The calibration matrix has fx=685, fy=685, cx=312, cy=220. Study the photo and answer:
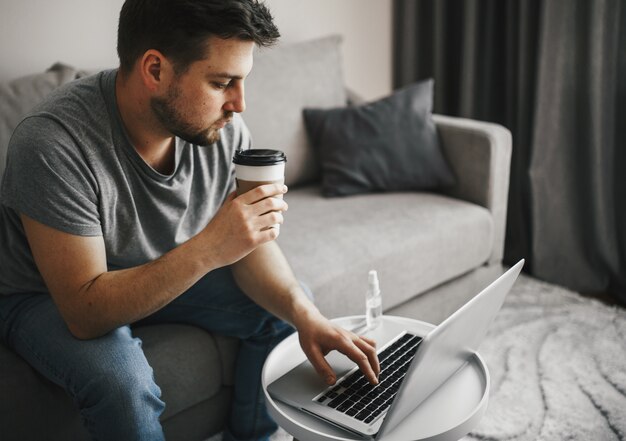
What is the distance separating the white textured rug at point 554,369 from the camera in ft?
5.84

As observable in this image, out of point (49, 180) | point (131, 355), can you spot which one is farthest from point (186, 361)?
point (49, 180)

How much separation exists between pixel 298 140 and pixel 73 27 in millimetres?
829

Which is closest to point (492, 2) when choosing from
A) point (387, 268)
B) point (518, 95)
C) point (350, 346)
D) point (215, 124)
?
point (518, 95)

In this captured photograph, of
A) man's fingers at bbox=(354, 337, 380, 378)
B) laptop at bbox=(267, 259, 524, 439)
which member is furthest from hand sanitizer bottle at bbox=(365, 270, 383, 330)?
man's fingers at bbox=(354, 337, 380, 378)

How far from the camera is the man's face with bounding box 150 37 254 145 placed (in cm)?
130

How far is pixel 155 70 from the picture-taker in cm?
133

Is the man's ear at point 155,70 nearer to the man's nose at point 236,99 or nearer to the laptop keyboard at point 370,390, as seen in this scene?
the man's nose at point 236,99

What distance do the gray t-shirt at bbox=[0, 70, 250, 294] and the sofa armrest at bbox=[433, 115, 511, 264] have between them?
3.35ft

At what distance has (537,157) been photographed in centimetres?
271

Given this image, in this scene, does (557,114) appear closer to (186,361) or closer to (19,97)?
(186,361)

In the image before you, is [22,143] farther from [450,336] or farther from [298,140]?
[298,140]

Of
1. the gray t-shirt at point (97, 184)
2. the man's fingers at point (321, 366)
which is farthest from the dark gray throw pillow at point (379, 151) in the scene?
the man's fingers at point (321, 366)

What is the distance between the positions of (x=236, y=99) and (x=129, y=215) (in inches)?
13.0

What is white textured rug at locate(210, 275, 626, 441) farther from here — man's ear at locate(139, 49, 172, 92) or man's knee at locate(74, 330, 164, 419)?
man's ear at locate(139, 49, 172, 92)
